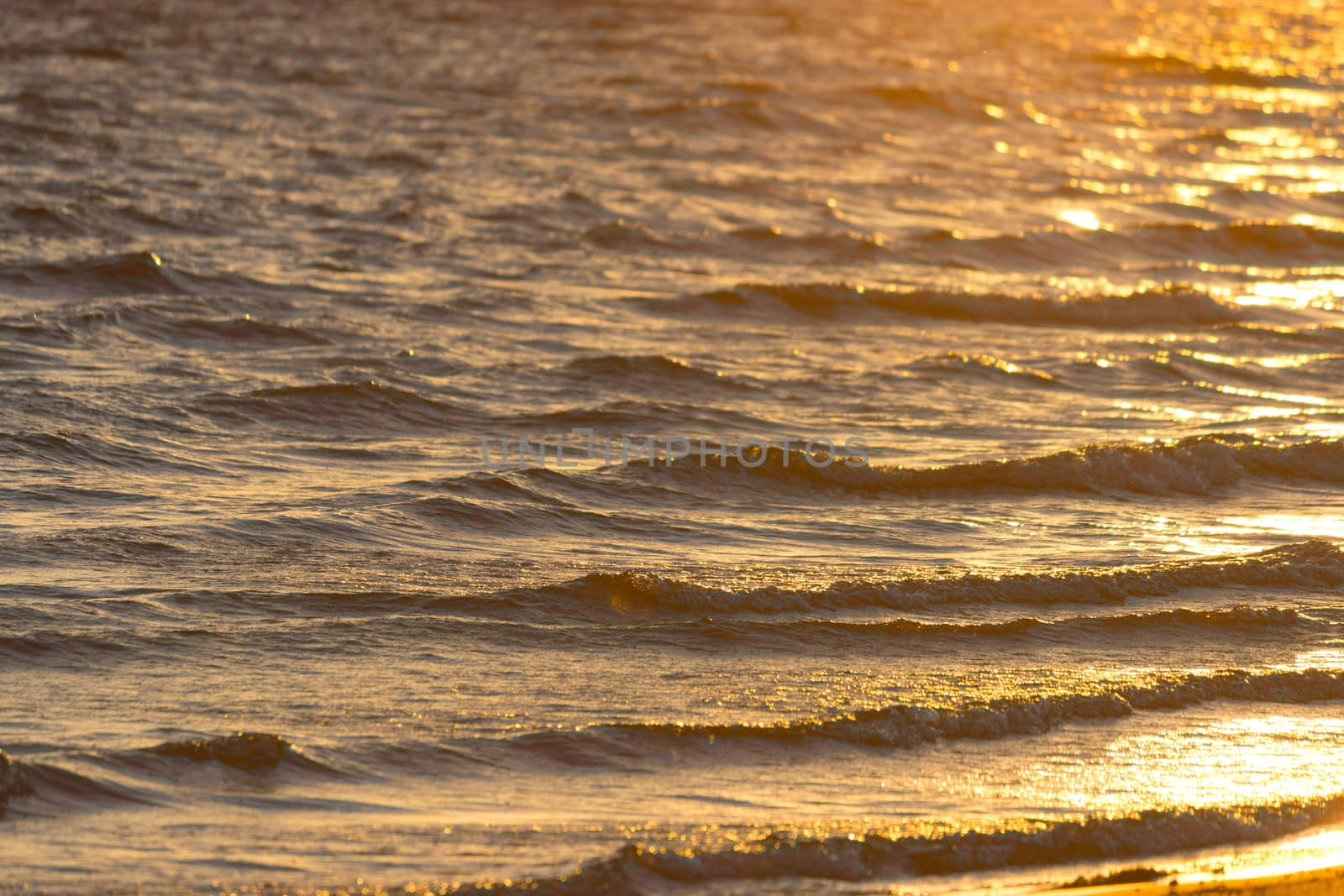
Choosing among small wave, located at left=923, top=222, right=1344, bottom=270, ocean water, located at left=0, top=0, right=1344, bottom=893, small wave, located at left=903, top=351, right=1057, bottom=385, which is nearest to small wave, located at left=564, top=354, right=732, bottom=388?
ocean water, located at left=0, top=0, right=1344, bottom=893

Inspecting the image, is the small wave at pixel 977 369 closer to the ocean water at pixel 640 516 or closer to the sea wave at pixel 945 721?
the ocean water at pixel 640 516

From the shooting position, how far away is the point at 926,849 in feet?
17.8

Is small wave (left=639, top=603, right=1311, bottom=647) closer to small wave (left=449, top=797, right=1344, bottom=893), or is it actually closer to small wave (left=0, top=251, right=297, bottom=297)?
small wave (left=449, top=797, right=1344, bottom=893)

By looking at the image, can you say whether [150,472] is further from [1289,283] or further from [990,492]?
[1289,283]

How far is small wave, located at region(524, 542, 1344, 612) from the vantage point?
7723mm

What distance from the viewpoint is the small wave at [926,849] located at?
5.19 metres

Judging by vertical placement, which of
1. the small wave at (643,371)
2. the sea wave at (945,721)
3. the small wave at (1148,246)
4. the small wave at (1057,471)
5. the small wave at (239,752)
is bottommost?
the sea wave at (945,721)

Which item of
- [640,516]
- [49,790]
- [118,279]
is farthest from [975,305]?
[49,790]

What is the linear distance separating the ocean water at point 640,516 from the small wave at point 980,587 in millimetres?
30

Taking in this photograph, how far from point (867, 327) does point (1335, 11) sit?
55140mm

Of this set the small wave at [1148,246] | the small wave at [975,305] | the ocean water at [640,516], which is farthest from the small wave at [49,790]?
the small wave at [1148,246]

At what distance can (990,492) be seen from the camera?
1005 cm

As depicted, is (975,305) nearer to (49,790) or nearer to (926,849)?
(926,849)

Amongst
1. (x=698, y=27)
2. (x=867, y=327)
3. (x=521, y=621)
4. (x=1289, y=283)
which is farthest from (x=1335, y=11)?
(x=521, y=621)
